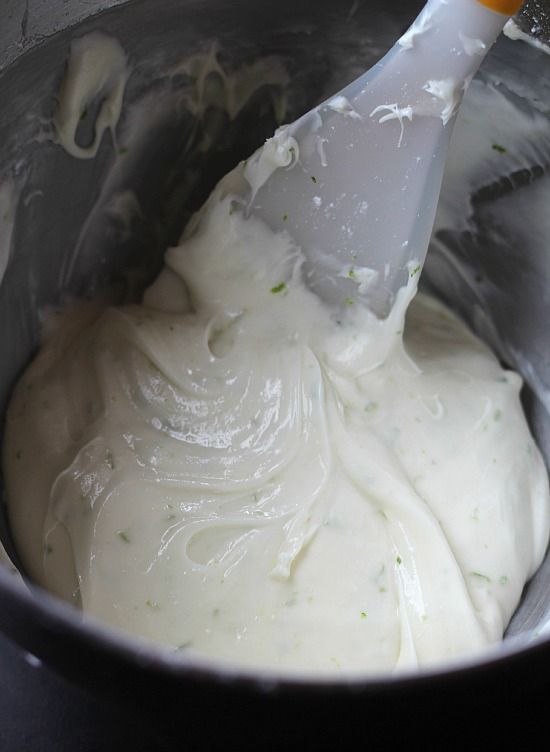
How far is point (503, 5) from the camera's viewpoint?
3.64 feet

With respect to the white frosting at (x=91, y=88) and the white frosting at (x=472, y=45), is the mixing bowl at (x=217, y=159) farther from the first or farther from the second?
the white frosting at (x=472, y=45)

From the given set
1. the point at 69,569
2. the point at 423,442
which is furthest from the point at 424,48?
the point at 69,569

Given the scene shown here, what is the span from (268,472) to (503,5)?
691 mm

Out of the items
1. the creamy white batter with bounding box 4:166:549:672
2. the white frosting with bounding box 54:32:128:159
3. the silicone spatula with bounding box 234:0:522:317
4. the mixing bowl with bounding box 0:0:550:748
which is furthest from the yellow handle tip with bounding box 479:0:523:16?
the white frosting with bounding box 54:32:128:159

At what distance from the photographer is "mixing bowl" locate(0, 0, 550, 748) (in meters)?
1.25

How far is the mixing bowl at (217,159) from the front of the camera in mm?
1249

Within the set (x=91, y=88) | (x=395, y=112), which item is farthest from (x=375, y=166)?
(x=91, y=88)

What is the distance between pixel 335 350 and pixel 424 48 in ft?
1.50

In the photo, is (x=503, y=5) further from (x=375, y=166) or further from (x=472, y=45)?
(x=375, y=166)

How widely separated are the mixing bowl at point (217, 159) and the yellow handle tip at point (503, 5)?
0.51 ft

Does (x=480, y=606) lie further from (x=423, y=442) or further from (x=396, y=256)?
(x=396, y=256)

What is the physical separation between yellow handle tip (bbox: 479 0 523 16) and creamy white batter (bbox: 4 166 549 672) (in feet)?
1.38

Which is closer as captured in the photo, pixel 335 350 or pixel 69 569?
pixel 69 569

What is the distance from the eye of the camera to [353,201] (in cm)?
136
